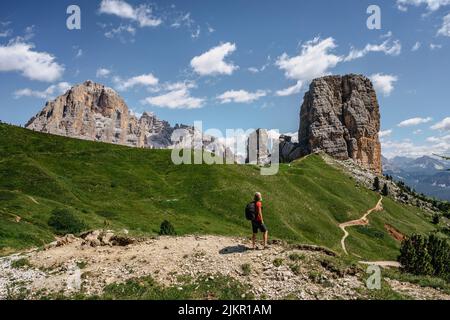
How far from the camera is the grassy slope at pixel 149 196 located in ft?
166

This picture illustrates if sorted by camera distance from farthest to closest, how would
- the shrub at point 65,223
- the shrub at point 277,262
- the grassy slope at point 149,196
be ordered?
the grassy slope at point 149,196 < the shrub at point 65,223 < the shrub at point 277,262

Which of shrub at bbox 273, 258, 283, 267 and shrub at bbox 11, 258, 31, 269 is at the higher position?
A: shrub at bbox 273, 258, 283, 267

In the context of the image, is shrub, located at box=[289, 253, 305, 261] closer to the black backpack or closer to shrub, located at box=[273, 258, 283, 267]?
shrub, located at box=[273, 258, 283, 267]

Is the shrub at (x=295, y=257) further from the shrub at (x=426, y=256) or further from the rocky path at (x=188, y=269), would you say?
the shrub at (x=426, y=256)

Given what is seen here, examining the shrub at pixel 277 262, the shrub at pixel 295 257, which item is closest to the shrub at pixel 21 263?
the shrub at pixel 277 262

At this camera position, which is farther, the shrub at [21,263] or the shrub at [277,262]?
the shrub at [21,263]

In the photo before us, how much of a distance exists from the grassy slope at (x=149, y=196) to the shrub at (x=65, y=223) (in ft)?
4.00

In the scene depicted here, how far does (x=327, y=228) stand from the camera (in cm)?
7650

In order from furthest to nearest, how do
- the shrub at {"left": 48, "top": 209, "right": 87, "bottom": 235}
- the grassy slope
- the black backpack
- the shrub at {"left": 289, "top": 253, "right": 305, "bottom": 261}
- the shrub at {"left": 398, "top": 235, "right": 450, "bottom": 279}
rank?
the grassy slope < the shrub at {"left": 398, "top": 235, "right": 450, "bottom": 279} < the shrub at {"left": 48, "top": 209, "right": 87, "bottom": 235} < the black backpack < the shrub at {"left": 289, "top": 253, "right": 305, "bottom": 261}

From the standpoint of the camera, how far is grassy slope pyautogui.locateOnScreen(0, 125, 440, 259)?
166ft

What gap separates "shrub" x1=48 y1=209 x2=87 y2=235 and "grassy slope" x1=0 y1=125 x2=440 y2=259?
1.22 meters

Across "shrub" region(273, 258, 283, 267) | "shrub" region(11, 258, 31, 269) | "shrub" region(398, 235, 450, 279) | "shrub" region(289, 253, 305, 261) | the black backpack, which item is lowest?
"shrub" region(398, 235, 450, 279)

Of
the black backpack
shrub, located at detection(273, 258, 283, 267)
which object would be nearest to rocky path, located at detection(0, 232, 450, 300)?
shrub, located at detection(273, 258, 283, 267)
